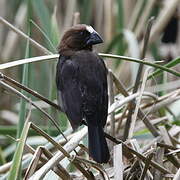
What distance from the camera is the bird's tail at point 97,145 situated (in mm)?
2189

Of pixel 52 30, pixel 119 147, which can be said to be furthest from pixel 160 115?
pixel 119 147

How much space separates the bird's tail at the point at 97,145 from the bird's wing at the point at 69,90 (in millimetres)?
118

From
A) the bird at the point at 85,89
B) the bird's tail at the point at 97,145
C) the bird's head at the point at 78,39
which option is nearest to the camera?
the bird's tail at the point at 97,145

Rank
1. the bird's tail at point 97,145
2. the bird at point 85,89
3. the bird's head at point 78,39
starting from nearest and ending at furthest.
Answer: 1. the bird's tail at point 97,145
2. the bird at point 85,89
3. the bird's head at point 78,39

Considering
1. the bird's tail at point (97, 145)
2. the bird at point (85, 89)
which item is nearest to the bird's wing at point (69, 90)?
the bird at point (85, 89)

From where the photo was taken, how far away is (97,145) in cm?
221

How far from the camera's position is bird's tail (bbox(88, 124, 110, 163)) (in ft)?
7.18

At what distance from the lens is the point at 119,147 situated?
80.9 inches

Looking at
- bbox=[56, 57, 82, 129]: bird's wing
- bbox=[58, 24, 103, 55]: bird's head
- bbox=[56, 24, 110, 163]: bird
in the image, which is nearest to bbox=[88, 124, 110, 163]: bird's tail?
bbox=[56, 24, 110, 163]: bird

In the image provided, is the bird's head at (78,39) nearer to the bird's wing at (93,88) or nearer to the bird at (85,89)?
the bird at (85,89)

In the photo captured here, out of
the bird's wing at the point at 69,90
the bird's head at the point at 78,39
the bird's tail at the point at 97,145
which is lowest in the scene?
the bird's tail at the point at 97,145

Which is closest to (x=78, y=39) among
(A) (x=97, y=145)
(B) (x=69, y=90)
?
(B) (x=69, y=90)

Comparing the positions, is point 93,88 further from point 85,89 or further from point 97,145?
point 97,145

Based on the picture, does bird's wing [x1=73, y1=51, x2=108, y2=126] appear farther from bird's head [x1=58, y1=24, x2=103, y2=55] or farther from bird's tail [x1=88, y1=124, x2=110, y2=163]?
bird's head [x1=58, y1=24, x2=103, y2=55]
